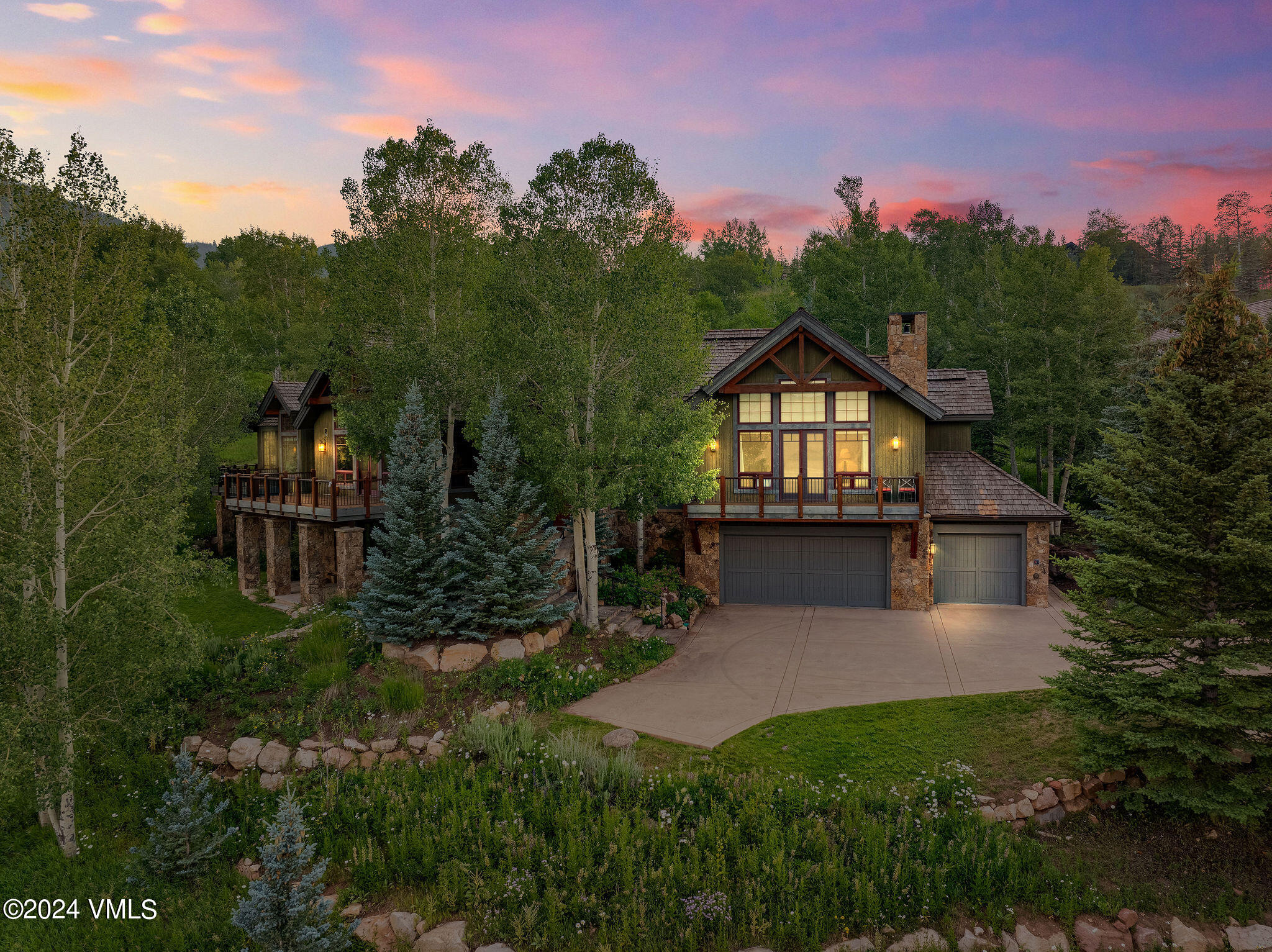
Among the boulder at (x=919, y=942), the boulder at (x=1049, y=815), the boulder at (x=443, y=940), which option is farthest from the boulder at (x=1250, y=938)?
the boulder at (x=443, y=940)

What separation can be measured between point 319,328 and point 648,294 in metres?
29.1

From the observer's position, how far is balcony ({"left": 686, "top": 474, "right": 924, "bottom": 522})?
1833 cm

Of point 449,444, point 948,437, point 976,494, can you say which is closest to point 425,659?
point 449,444

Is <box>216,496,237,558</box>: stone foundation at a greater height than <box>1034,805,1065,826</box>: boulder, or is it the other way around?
Result: <box>216,496,237,558</box>: stone foundation

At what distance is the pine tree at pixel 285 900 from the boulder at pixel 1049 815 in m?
8.37

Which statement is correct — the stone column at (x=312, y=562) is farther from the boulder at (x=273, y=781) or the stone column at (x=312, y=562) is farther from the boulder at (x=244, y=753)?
the boulder at (x=273, y=781)

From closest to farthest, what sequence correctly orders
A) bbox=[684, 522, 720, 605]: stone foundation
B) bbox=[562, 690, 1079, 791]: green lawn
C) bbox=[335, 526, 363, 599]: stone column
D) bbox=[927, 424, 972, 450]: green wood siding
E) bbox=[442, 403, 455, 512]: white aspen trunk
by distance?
bbox=[562, 690, 1079, 791]: green lawn, bbox=[442, 403, 455, 512]: white aspen trunk, bbox=[335, 526, 363, 599]: stone column, bbox=[684, 522, 720, 605]: stone foundation, bbox=[927, 424, 972, 450]: green wood siding

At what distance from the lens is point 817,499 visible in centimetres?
1905

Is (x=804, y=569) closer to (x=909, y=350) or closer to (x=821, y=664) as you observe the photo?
(x=821, y=664)

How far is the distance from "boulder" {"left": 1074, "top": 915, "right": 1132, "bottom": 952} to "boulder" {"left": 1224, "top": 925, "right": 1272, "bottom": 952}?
1007 mm

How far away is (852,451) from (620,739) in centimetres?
1171

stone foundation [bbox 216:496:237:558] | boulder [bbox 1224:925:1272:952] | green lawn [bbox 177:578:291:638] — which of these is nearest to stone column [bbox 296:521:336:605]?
green lawn [bbox 177:578:291:638]

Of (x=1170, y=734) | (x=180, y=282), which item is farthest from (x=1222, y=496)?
(x=180, y=282)

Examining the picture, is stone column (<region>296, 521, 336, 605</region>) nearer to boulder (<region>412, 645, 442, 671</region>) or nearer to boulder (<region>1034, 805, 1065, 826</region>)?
boulder (<region>412, 645, 442, 671</region>)
